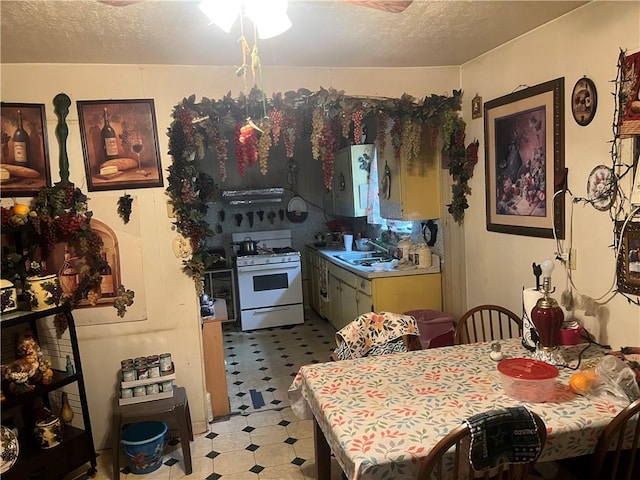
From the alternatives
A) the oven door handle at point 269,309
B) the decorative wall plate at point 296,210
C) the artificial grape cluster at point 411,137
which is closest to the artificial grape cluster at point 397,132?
the artificial grape cluster at point 411,137

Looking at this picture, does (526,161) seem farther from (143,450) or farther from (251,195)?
(251,195)

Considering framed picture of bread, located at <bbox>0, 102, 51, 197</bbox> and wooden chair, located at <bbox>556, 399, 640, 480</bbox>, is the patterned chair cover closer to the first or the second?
wooden chair, located at <bbox>556, 399, 640, 480</bbox>

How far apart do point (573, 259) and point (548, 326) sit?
536 millimetres

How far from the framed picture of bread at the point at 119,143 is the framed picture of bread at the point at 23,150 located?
22 centimetres

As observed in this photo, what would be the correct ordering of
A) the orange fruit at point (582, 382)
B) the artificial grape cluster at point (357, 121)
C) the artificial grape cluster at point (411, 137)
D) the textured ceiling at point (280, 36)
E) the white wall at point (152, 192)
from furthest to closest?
the artificial grape cluster at point (411, 137) → the artificial grape cluster at point (357, 121) → the white wall at point (152, 192) → the textured ceiling at point (280, 36) → the orange fruit at point (582, 382)

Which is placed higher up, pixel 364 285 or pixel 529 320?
pixel 529 320

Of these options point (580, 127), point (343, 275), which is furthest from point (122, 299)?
point (580, 127)

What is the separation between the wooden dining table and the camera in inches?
60.9

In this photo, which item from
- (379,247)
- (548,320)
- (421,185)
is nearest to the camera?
(548,320)

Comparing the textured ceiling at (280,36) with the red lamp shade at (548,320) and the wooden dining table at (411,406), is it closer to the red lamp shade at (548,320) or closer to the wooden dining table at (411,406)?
the red lamp shade at (548,320)

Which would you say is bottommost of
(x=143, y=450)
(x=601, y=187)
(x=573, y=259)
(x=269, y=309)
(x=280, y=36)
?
(x=143, y=450)

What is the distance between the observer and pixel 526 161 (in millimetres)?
2758

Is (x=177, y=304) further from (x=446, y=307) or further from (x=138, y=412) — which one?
(x=446, y=307)

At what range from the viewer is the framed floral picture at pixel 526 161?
99.3 inches
